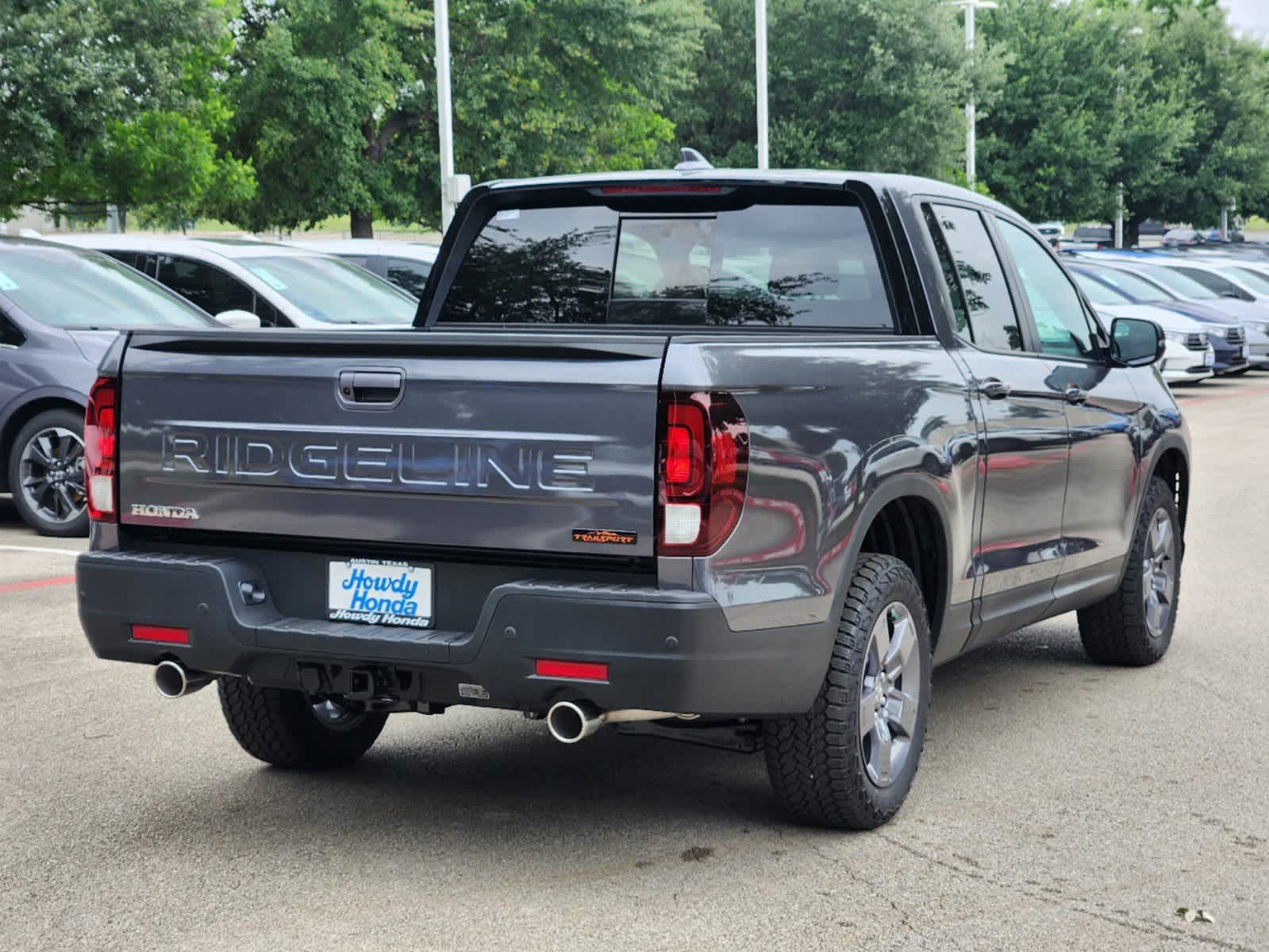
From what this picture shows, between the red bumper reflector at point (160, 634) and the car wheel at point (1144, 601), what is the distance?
3.88m

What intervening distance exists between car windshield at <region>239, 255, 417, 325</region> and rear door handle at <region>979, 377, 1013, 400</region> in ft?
27.4

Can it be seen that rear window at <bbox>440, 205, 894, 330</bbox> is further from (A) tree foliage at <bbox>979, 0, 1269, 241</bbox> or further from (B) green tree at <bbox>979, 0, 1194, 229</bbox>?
(B) green tree at <bbox>979, 0, 1194, 229</bbox>

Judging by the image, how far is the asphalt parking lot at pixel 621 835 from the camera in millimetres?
4418

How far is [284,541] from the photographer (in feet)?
16.2

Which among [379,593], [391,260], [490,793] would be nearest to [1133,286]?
[391,260]

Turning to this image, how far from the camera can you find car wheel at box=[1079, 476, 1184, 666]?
7.37 m

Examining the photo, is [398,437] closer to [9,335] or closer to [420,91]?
[9,335]

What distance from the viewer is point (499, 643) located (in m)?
4.56

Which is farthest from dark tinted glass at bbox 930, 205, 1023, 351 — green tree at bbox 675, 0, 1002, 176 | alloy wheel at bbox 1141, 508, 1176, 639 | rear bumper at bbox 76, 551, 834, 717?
green tree at bbox 675, 0, 1002, 176

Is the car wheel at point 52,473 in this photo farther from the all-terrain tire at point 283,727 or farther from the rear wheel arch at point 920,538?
the rear wheel arch at point 920,538

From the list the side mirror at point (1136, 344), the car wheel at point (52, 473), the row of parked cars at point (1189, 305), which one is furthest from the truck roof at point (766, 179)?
the row of parked cars at point (1189, 305)

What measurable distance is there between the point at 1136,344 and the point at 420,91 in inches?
1156

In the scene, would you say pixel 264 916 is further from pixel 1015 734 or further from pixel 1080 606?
pixel 1080 606

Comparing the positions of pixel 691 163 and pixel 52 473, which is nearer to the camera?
pixel 691 163
